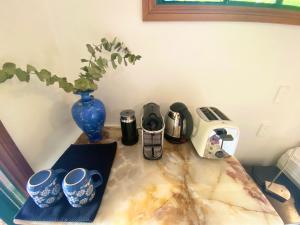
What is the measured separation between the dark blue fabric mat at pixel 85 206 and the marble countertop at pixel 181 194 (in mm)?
29

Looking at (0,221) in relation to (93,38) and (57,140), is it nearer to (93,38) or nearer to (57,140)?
(57,140)

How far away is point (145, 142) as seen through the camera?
2.61 ft

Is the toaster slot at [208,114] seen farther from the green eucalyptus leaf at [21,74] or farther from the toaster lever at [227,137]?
the green eucalyptus leaf at [21,74]

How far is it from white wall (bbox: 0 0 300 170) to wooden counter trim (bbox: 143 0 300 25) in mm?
35

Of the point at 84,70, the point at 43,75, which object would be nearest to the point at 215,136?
the point at 84,70

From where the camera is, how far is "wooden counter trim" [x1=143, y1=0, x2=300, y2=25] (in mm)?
759

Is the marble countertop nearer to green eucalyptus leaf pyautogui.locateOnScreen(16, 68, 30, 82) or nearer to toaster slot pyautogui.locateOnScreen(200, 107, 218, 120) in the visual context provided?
toaster slot pyautogui.locateOnScreen(200, 107, 218, 120)

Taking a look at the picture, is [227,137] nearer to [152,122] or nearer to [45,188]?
[152,122]

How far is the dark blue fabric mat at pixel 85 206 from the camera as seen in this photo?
59 centimetres

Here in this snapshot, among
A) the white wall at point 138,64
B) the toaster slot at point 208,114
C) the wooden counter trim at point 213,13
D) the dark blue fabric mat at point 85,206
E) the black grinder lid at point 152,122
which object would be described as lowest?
the dark blue fabric mat at point 85,206

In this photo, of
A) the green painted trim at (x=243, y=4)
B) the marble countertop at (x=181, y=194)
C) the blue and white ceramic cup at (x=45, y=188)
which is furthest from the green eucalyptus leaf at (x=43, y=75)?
the green painted trim at (x=243, y=4)

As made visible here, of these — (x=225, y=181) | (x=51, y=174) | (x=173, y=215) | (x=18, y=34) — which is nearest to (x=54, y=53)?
(x=18, y=34)

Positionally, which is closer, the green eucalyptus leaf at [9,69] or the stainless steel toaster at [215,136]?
the green eucalyptus leaf at [9,69]

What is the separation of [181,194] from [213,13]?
81cm
